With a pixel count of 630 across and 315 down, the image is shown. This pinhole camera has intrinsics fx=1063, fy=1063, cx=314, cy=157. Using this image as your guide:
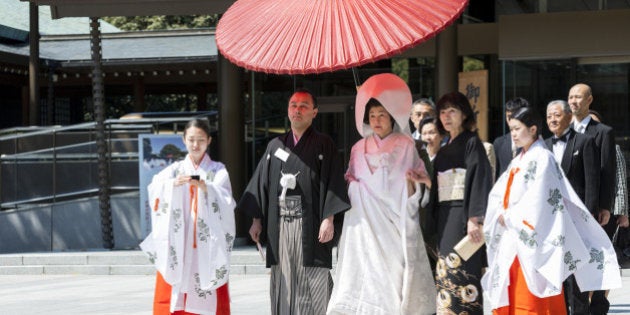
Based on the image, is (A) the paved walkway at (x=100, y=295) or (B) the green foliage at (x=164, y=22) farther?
(B) the green foliage at (x=164, y=22)

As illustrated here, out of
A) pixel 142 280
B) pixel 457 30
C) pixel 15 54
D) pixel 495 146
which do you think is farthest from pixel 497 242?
pixel 15 54

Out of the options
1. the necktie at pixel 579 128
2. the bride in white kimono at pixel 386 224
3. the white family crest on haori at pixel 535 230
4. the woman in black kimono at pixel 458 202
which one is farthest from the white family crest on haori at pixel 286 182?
the necktie at pixel 579 128

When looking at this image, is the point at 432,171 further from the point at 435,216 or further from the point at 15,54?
the point at 15,54

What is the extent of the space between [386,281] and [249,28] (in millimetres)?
1834

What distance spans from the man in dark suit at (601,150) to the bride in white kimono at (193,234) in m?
2.72

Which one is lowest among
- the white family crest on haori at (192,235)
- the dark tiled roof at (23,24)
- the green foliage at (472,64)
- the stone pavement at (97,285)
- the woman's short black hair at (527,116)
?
the stone pavement at (97,285)

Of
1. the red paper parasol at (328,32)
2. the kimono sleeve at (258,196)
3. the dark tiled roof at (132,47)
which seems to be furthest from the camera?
A: the dark tiled roof at (132,47)

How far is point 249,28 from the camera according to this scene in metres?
6.71

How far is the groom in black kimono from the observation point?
7.05m

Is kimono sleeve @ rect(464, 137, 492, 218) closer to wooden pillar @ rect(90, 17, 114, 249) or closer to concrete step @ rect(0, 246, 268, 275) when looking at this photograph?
concrete step @ rect(0, 246, 268, 275)

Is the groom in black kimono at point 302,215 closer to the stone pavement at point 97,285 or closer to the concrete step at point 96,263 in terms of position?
the stone pavement at point 97,285

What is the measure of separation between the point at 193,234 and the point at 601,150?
3089 millimetres

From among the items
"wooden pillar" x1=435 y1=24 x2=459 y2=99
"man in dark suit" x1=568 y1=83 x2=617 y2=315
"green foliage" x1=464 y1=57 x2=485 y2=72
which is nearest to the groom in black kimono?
"man in dark suit" x1=568 y1=83 x2=617 y2=315

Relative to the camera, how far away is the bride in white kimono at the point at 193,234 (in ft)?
23.8
